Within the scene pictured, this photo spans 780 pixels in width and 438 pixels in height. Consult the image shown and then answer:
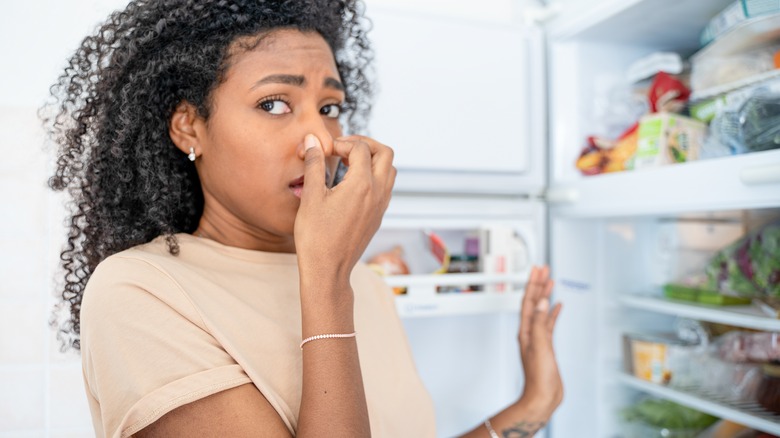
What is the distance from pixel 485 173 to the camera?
1.46m

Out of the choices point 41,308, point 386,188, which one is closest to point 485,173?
point 386,188

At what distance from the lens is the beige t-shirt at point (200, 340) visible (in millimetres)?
726

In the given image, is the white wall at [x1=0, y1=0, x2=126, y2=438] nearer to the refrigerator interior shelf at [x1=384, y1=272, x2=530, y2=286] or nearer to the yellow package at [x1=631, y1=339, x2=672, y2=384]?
the refrigerator interior shelf at [x1=384, y1=272, x2=530, y2=286]

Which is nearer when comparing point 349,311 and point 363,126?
point 349,311

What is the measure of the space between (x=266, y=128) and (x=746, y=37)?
2.90 ft

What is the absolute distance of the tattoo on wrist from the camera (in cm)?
121

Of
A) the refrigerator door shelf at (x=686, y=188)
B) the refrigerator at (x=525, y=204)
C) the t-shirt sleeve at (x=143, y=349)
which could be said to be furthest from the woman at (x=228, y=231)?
the refrigerator door shelf at (x=686, y=188)

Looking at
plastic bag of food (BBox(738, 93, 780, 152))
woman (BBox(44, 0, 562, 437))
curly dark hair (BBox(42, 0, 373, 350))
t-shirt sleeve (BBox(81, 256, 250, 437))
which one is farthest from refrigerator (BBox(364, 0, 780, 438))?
t-shirt sleeve (BBox(81, 256, 250, 437))

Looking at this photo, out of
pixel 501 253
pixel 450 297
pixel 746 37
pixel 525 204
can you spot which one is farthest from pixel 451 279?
pixel 746 37

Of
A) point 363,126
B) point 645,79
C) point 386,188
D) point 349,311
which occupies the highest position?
point 645,79

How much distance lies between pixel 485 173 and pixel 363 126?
32cm

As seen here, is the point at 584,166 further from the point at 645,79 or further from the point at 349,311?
the point at 349,311

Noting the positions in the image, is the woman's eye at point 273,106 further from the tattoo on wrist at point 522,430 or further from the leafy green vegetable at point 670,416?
the leafy green vegetable at point 670,416

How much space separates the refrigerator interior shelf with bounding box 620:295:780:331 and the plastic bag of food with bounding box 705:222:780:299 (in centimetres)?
4
